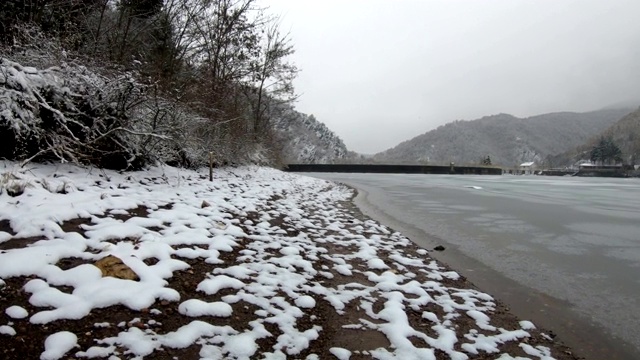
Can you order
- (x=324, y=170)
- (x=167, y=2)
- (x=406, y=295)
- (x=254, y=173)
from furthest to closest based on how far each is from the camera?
1. (x=324, y=170)
2. (x=254, y=173)
3. (x=167, y=2)
4. (x=406, y=295)

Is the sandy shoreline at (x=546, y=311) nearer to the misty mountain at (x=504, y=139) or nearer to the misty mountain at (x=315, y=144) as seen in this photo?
the misty mountain at (x=315, y=144)

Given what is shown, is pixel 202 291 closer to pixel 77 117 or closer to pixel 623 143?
pixel 77 117

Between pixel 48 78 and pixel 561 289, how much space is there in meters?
8.39

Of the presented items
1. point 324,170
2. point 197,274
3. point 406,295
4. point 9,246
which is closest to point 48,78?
point 9,246

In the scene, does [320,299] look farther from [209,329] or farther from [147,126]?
[147,126]

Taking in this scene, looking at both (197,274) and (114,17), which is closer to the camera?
(197,274)

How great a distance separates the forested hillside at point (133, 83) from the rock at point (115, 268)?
244cm

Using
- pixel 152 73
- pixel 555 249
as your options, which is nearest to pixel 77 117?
pixel 152 73

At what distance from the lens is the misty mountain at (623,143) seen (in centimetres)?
10919

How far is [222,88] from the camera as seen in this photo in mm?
16625

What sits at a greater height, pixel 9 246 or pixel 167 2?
pixel 167 2

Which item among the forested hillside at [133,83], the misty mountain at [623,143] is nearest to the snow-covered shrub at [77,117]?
the forested hillside at [133,83]

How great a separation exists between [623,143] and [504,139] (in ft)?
193

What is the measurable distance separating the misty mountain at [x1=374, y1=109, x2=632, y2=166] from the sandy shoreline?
477 ft
